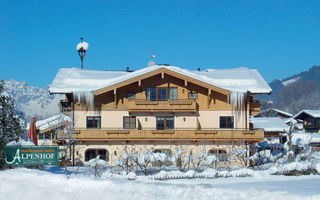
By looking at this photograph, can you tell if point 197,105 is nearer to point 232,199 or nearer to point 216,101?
point 216,101

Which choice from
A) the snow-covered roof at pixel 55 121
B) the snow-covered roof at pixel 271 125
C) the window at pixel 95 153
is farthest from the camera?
the snow-covered roof at pixel 271 125

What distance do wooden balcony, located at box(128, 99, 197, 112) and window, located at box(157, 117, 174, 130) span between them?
1.05 meters

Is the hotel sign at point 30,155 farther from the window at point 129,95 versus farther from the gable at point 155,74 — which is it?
the window at point 129,95

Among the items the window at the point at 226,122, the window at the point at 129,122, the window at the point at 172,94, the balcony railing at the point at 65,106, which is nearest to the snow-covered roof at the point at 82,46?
the balcony railing at the point at 65,106

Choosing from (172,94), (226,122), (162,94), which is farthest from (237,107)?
(162,94)

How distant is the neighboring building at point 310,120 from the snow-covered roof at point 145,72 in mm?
44078

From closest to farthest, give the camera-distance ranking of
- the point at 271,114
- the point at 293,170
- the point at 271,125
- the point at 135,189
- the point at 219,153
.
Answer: the point at 135,189
the point at 293,170
the point at 219,153
the point at 271,125
the point at 271,114

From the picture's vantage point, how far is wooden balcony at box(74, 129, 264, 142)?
103 ft

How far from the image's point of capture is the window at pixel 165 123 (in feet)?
108

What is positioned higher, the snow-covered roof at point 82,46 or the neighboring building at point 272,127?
the snow-covered roof at point 82,46

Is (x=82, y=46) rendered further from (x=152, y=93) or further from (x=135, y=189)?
(x=135, y=189)

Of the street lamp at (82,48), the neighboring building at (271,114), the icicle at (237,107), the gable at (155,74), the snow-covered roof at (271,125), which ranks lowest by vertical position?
the snow-covered roof at (271,125)

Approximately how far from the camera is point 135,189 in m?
16.7

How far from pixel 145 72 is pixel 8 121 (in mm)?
10915
